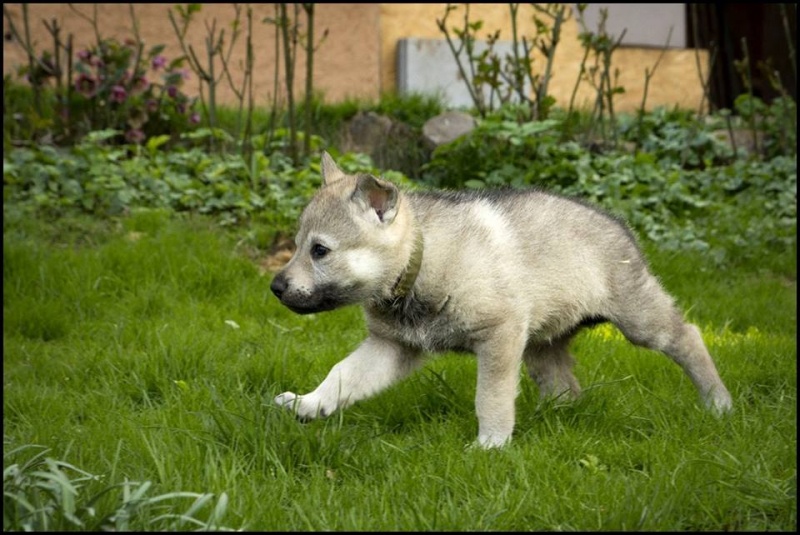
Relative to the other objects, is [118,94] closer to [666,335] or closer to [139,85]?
[139,85]

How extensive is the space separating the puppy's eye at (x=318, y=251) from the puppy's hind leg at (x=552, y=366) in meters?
1.22

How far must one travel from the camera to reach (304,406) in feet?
13.6

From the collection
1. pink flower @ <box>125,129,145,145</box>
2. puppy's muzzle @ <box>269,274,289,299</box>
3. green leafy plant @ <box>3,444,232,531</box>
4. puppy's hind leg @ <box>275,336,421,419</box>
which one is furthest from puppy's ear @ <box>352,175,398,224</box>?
pink flower @ <box>125,129,145,145</box>

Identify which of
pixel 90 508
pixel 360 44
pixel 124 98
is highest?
pixel 360 44

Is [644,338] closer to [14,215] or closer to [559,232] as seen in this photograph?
[559,232]

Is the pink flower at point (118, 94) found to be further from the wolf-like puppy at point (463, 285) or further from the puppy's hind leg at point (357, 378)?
the puppy's hind leg at point (357, 378)

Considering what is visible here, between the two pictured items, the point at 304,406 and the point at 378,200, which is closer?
the point at 304,406

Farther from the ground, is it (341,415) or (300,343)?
(341,415)

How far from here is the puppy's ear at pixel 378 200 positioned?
4230 millimetres

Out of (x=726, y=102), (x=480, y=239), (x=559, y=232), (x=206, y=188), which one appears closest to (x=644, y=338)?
(x=559, y=232)

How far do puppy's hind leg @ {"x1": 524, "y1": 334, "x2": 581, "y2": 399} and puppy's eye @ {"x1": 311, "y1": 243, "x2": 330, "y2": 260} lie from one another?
4.01 feet

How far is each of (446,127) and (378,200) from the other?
5.50 meters

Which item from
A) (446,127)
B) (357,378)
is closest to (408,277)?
(357,378)

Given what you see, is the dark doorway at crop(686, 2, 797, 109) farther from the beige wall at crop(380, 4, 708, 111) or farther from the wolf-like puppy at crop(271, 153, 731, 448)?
the wolf-like puppy at crop(271, 153, 731, 448)
